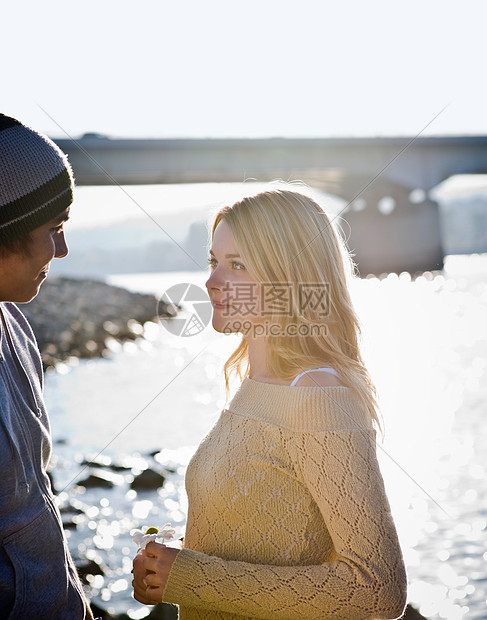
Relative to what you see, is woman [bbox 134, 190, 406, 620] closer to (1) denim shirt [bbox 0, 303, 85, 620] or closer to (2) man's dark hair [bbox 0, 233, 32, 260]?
(1) denim shirt [bbox 0, 303, 85, 620]

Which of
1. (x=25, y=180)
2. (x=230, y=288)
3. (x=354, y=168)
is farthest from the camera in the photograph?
(x=354, y=168)

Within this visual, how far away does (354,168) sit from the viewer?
47.3 m

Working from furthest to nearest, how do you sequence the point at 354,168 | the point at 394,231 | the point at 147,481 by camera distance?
the point at 394,231, the point at 354,168, the point at 147,481

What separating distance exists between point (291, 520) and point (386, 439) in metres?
11.1

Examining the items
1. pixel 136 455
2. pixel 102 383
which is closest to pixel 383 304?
pixel 102 383

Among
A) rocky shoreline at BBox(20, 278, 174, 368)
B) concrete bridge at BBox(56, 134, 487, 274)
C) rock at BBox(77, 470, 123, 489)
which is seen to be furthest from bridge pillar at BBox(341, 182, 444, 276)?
rock at BBox(77, 470, 123, 489)

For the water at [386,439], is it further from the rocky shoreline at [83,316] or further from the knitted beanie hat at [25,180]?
the rocky shoreline at [83,316]

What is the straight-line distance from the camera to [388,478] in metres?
11.1

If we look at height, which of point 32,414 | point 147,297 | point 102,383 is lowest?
point 147,297

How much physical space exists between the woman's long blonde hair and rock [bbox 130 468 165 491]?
858 cm

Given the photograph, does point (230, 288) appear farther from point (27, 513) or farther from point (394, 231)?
point (394, 231)

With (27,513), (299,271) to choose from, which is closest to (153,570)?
(27,513)

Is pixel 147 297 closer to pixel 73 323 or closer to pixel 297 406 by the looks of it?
pixel 73 323

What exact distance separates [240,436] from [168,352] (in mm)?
25891
